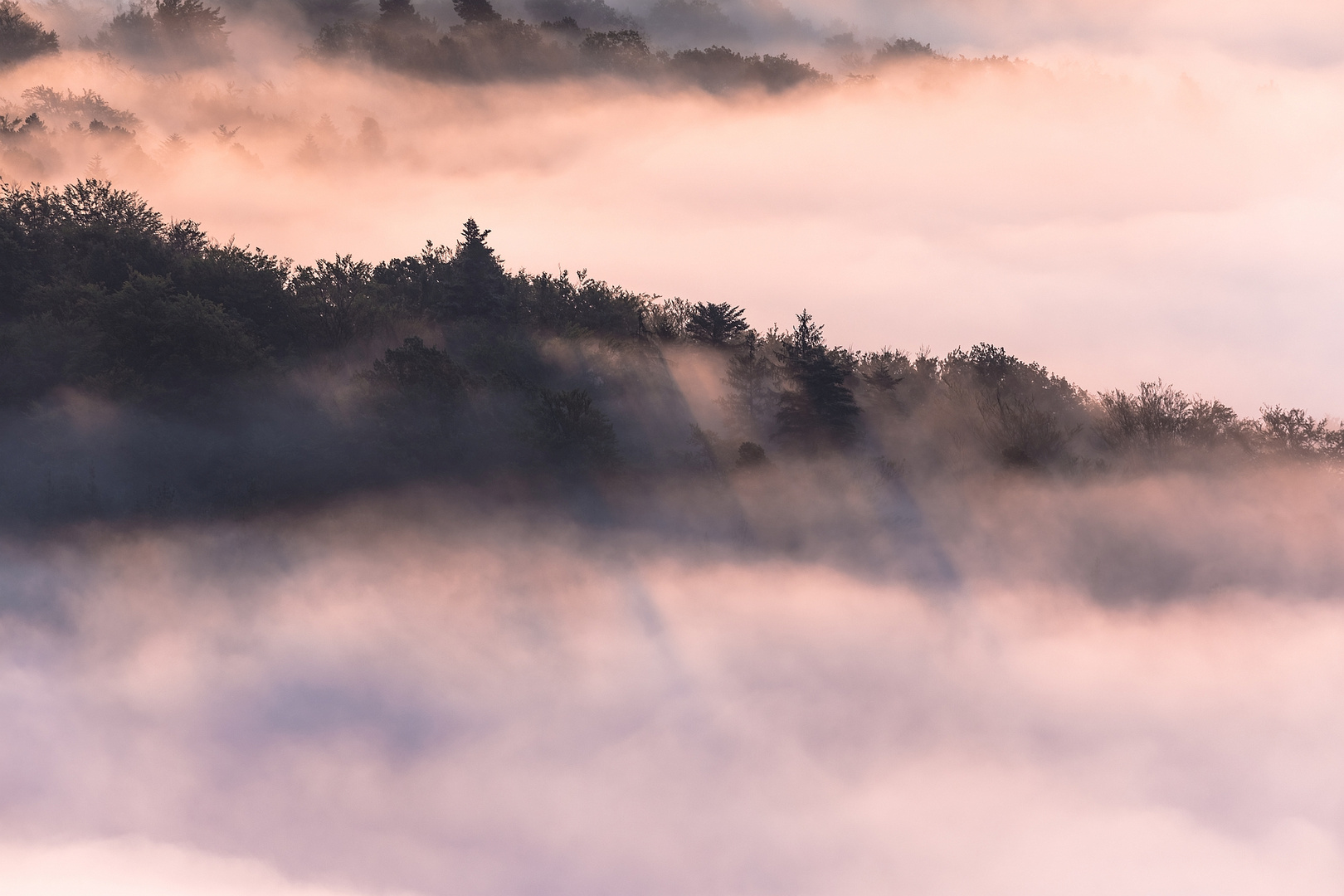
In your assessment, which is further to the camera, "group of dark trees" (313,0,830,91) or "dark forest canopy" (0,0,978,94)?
"group of dark trees" (313,0,830,91)

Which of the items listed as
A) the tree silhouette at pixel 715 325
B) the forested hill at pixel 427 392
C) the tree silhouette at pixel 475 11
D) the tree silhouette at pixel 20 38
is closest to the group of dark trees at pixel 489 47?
the tree silhouette at pixel 475 11

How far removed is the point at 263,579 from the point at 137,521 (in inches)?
295

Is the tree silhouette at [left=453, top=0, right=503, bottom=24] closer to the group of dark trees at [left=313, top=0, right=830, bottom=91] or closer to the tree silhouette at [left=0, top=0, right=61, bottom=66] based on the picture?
the group of dark trees at [left=313, top=0, right=830, bottom=91]

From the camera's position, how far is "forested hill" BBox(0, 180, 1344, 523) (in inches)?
2235

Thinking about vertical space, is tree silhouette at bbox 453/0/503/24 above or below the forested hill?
above

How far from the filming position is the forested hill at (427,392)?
186ft

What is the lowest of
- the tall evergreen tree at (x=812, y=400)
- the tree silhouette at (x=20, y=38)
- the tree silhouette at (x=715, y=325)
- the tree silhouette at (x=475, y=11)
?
the tall evergreen tree at (x=812, y=400)

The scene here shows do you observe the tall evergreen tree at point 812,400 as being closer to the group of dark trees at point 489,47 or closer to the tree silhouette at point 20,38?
the tree silhouette at point 20,38

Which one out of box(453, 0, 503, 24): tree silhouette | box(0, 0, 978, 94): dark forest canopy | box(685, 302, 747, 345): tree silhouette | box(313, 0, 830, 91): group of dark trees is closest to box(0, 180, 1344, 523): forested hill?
box(685, 302, 747, 345): tree silhouette

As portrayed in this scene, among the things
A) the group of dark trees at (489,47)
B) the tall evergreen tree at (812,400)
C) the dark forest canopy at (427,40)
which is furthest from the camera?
the group of dark trees at (489,47)

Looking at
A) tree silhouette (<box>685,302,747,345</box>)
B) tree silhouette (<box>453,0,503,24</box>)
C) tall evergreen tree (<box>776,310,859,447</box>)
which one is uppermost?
tree silhouette (<box>453,0,503,24</box>)

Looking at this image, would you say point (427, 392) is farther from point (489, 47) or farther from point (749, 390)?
point (489, 47)

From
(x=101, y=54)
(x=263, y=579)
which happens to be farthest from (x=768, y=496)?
(x=101, y=54)

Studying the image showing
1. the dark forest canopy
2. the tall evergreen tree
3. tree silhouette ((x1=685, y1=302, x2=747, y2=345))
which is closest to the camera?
the tall evergreen tree
